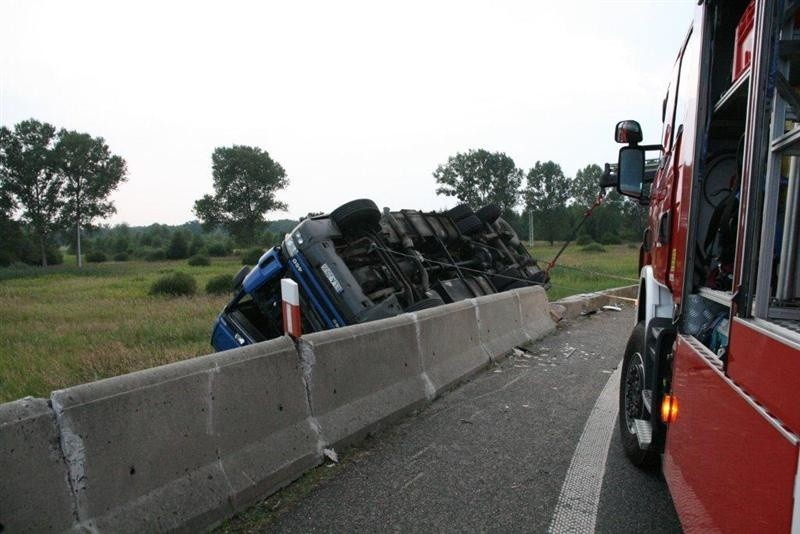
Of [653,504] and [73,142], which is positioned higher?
[73,142]

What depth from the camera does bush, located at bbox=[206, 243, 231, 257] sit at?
206 ft

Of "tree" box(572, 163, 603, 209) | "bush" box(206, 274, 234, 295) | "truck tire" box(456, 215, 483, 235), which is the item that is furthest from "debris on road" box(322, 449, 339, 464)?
"tree" box(572, 163, 603, 209)

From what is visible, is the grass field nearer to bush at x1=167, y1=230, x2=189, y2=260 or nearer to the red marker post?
the red marker post

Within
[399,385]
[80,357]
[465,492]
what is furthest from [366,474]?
[80,357]

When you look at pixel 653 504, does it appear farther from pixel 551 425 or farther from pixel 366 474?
pixel 366 474

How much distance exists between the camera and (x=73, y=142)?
192ft

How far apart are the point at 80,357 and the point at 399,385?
15.9 feet

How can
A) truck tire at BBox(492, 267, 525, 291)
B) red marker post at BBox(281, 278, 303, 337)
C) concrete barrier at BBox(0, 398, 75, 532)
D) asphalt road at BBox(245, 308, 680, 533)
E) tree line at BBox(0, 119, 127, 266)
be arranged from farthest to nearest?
1. tree line at BBox(0, 119, 127, 266)
2. truck tire at BBox(492, 267, 525, 291)
3. red marker post at BBox(281, 278, 303, 337)
4. asphalt road at BBox(245, 308, 680, 533)
5. concrete barrier at BBox(0, 398, 75, 532)

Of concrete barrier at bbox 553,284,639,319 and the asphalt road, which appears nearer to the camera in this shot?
the asphalt road

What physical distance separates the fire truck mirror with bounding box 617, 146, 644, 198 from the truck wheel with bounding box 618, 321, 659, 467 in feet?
3.95

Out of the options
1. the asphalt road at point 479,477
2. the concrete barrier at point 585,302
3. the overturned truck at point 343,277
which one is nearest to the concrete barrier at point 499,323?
the overturned truck at point 343,277

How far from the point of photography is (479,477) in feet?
12.2

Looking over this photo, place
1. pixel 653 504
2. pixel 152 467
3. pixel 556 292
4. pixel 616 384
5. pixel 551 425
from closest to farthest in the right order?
pixel 152 467
pixel 653 504
pixel 551 425
pixel 616 384
pixel 556 292

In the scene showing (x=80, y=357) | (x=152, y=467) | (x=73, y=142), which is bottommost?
(x=80, y=357)
